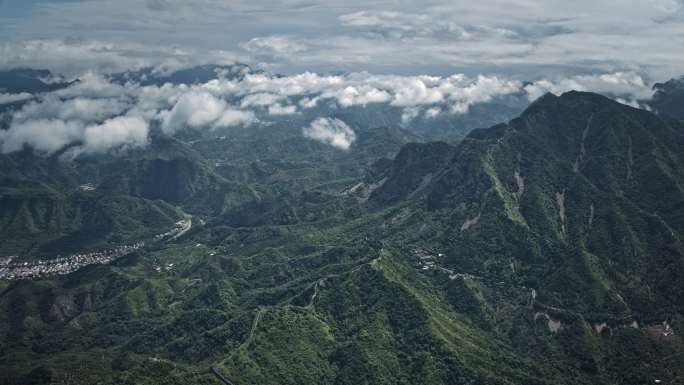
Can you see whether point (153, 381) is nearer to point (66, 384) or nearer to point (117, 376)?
point (117, 376)

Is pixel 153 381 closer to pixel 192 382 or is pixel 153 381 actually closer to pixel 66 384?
pixel 192 382

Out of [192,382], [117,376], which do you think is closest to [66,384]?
[117,376]

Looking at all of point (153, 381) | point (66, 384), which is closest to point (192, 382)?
point (153, 381)

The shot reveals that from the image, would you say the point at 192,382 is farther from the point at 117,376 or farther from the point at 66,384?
the point at 66,384
